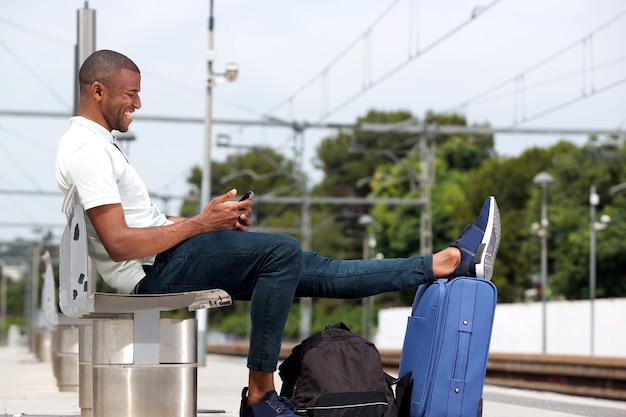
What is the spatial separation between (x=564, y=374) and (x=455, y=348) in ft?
38.7

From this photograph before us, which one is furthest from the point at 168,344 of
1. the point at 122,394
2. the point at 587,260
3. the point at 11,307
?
the point at 11,307

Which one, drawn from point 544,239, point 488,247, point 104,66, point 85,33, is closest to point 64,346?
point 85,33

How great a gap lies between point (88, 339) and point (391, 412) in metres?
2.56

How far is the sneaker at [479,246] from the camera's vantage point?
5.25 metres

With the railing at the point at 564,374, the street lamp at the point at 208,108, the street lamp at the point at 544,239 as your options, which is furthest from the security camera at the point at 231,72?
the street lamp at the point at 544,239

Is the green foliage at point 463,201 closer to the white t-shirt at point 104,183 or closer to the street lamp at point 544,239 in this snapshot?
the street lamp at point 544,239

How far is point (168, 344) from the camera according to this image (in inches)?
194

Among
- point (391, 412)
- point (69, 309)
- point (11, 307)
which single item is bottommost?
point (11, 307)

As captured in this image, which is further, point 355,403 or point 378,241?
point 378,241

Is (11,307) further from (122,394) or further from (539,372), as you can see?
(122,394)

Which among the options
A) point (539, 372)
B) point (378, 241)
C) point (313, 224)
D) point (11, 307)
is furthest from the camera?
point (11, 307)

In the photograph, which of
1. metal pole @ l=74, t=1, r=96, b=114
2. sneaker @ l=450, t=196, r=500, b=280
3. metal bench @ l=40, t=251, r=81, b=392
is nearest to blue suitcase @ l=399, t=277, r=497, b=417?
sneaker @ l=450, t=196, r=500, b=280

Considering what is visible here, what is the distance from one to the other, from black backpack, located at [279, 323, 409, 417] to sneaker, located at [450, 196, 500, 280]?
1.73 feet

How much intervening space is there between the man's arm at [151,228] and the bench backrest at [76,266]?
0.25 ft
